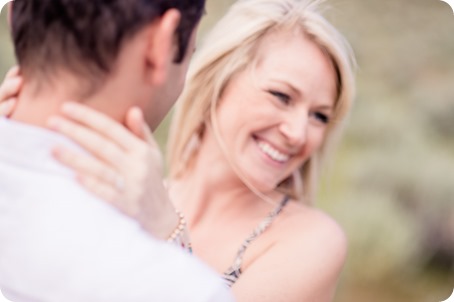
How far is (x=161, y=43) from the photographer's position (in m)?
0.58

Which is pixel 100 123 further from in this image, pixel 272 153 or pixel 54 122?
pixel 272 153

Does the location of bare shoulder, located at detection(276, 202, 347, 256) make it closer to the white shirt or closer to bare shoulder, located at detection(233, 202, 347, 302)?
bare shoulder, located at detection(233, 202, 347, 302)

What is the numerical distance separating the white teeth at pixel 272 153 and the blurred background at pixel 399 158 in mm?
215

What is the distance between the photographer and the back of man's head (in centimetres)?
56

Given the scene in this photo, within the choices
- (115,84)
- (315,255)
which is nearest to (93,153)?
(115,84)

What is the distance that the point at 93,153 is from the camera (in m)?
0.58

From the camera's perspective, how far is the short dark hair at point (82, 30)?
0.56 m

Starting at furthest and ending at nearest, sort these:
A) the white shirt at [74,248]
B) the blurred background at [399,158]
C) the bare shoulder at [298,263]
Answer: the blurred background at [399,158] → the bare shoulder at [298,263] → the white shirt at [74,248]

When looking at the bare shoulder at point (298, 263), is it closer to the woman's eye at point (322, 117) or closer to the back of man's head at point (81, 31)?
the woman's eye at point (322, 117)

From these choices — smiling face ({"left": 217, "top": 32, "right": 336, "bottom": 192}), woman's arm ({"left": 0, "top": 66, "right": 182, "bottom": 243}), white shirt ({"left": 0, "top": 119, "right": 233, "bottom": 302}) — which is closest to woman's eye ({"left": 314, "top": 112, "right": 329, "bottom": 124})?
smiling face ({"left": 217, "top": 32, "right": 336, "bottom": 192})

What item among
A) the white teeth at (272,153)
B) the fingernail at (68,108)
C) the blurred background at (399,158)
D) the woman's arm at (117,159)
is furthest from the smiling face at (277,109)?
the fingernail at (68,108)

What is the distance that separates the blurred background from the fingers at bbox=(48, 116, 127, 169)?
702 mm

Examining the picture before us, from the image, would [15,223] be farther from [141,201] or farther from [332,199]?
[332,199]

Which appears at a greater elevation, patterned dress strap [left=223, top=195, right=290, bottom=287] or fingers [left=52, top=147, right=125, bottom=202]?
patterned dress strap [left=223, top=195, right=290, bottom=287]
